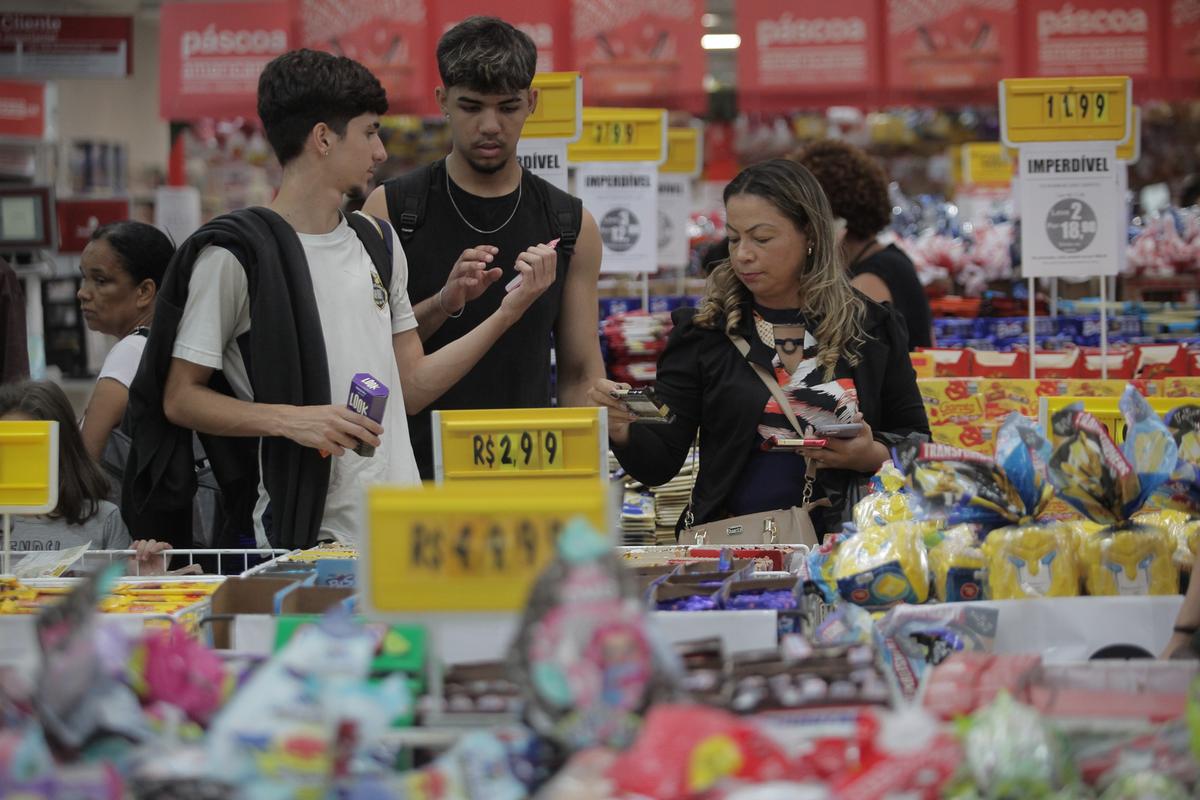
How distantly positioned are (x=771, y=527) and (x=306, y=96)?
4.17 ft

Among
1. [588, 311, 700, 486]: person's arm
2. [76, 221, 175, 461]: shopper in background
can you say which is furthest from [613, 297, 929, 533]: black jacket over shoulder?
[76, 221, 175, 461]: shopper in background

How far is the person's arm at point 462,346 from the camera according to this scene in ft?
10.2

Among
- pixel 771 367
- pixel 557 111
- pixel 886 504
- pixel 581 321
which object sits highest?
pixel 557 111

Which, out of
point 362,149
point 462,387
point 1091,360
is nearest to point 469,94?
point 362,149

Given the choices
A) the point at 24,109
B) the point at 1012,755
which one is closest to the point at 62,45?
the point at 24,109

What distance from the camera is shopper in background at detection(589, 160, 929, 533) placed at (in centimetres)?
321

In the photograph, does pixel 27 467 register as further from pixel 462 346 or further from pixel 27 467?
pixel 462 346

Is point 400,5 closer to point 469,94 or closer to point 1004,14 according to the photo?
point 1004,14

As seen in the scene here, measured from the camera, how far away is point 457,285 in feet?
11.0

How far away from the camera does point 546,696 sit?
1435mm

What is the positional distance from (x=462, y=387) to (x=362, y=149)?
0.76 meters

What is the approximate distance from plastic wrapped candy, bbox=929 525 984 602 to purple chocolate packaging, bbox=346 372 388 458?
1.01m

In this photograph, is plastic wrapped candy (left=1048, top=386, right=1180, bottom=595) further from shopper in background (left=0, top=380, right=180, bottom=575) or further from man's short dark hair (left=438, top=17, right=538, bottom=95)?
shopper in background (left=0, top=380, right=180, bottom=575)

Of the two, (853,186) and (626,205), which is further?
(626,205)
